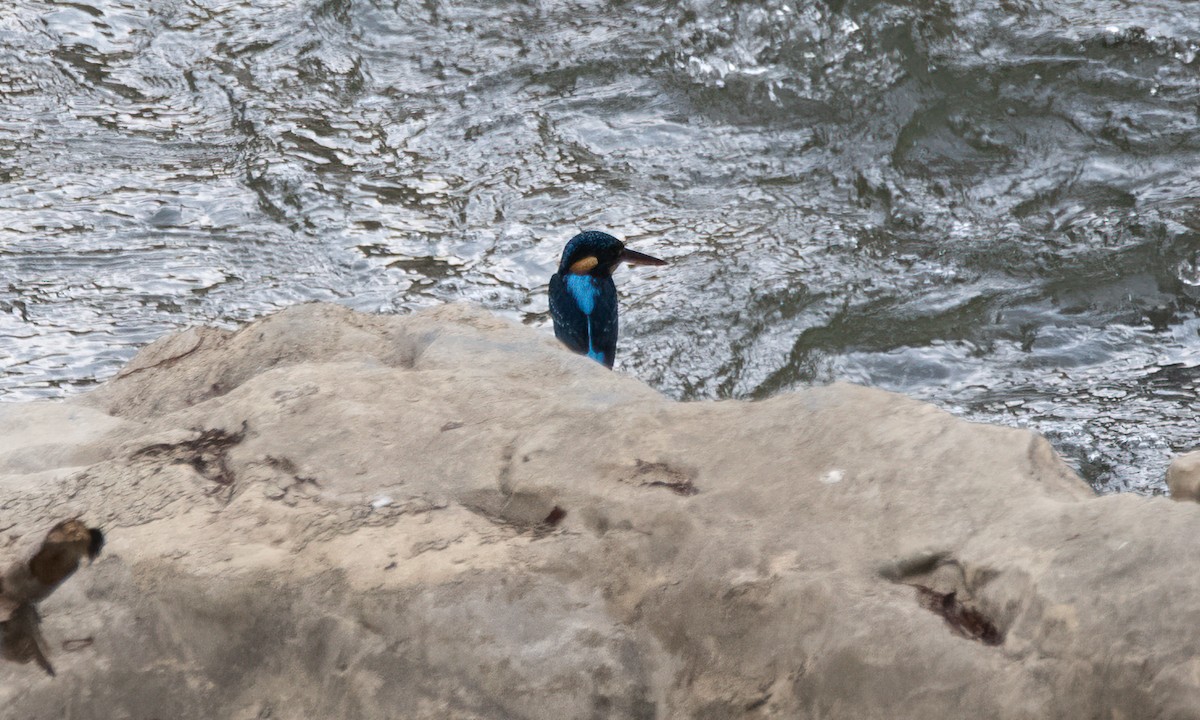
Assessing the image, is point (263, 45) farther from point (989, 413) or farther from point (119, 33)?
point (989, 413)

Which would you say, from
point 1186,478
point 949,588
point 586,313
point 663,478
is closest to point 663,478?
point 663,478

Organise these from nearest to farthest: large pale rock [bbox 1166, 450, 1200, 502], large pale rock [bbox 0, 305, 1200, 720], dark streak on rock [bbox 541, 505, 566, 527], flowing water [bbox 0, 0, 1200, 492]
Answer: large pale rock [bbox 0, 305, 1200, 720] < large pale rock [bbox 1166, 450, 1200, 502] < dark streak on rock [bbox 541, 505, 566, 527] < flowing water [bbox 0, 0, 1200, 492]

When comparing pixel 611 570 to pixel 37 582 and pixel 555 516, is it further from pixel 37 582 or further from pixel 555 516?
pixel 37 582

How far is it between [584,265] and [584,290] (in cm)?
10

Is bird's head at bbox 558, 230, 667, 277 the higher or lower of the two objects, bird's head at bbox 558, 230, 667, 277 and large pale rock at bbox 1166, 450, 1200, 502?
the lower

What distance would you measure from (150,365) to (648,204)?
3.22 meters

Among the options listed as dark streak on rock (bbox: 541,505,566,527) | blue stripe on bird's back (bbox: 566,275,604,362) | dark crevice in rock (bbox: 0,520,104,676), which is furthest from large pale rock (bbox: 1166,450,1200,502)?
blue stripe on bird's back (bbox: 566,275,604,362)

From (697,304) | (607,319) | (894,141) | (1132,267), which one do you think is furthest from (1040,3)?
(607,319)

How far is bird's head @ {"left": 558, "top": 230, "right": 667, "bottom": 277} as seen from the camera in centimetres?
448

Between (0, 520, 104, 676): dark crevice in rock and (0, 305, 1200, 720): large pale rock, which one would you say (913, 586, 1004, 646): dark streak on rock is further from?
(0, 520, 104, 676): dark crevice in rock

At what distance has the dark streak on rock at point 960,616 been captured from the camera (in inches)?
76.5

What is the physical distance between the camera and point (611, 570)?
2.18 metres

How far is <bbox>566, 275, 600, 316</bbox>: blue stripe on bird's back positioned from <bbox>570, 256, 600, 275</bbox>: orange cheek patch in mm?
25

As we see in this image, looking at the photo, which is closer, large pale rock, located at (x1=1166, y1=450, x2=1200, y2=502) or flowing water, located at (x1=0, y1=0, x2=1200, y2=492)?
large pale rock, located at (x1=1166, y1=450, x2=1200, y2=502)
